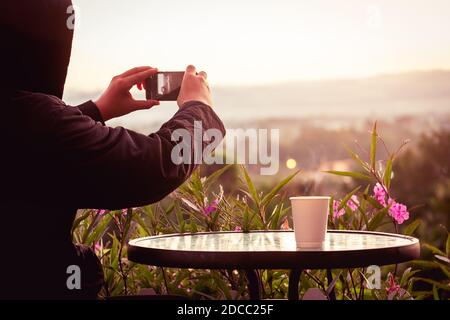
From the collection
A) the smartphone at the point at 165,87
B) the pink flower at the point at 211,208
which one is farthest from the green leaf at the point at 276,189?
the smartphone at the point at 165,87

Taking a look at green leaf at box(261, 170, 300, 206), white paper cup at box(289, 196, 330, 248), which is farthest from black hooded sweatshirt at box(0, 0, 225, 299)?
green leaf at box(261, 170, 300, 206)

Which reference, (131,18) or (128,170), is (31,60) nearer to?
(128,170)

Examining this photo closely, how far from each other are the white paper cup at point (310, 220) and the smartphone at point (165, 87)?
0.43 m

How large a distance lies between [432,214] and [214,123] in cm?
302

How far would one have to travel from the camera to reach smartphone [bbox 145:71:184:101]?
183 cm

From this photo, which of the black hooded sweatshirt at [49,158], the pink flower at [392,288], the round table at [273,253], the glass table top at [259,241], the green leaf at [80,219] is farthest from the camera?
the green leaf at [80,219]

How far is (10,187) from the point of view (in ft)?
4.47

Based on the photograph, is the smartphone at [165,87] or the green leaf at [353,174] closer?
the smartphone at [165,87]

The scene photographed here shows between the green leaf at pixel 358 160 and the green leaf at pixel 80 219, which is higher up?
the green leaf at pixel 358 160

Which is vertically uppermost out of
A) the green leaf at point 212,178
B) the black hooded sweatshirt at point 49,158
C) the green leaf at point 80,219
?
the black hooded sweatshirt at point 49,158

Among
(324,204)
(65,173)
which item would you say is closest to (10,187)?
(65,173)

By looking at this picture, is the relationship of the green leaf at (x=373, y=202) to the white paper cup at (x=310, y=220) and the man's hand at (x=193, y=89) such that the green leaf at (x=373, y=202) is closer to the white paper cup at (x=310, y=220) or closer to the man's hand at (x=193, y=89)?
the white paper cup at (x=310, y=220)

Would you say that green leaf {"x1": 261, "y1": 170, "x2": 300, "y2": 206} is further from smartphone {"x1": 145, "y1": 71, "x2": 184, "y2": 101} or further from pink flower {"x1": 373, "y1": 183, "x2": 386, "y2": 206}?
smartphone {"x1": 145, "y1": 71, "x2": 184, "y2": 101}

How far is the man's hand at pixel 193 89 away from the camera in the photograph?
1555 mm
